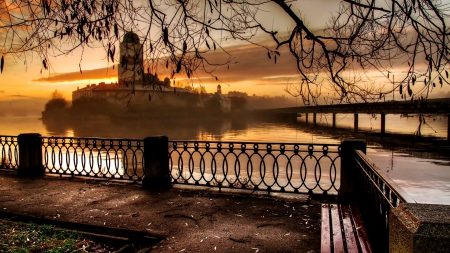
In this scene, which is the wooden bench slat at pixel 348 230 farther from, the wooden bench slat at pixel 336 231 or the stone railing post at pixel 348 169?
the stone railing post at pixel 348 169

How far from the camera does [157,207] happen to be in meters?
6.98

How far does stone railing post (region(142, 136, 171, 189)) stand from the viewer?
8648mm

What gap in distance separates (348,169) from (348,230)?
2834 mm

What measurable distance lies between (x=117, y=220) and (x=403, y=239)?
529cm

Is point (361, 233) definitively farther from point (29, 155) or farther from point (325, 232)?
point (29, 155)

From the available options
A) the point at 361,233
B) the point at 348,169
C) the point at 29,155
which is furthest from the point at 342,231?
the point at 29,155

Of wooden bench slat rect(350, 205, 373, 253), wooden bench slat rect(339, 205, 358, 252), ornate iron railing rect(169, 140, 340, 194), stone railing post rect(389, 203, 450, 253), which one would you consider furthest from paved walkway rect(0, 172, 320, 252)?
stone railing post rect(389, 203, 450, 253)

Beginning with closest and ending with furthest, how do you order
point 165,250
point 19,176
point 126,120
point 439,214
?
point 439,214, point 165,250, point 19,176, point 126,120

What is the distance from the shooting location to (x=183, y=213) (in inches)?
258

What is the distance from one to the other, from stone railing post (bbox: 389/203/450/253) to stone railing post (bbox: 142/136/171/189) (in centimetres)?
704

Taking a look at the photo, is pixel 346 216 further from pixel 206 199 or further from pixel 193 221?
pixel 206 199

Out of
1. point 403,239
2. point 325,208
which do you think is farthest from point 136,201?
point 403,239

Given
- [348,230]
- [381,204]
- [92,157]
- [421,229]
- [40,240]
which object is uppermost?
[421,229]

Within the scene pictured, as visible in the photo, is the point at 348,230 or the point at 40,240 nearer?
the point at 348,230
